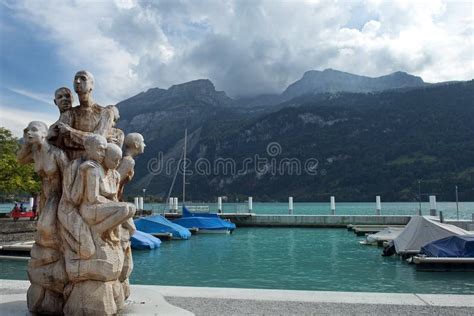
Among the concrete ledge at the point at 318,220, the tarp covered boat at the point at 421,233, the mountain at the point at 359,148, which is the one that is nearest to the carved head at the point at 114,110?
the tarp covered boat at the point at 421,233

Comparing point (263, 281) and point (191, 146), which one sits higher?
point (191, 146)

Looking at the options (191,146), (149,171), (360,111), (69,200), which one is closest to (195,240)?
(69,200)

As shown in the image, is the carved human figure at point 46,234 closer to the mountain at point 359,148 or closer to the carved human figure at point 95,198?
the carved human figure at point 95,198

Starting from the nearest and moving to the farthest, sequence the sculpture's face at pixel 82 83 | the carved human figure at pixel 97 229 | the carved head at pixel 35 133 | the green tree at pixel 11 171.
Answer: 1. the carved human figure at pixel 97 229
2. the carved head at pixel 35 133
3. the sculpture's face at pixel 82 83
4. the green tree at pixel 11 171

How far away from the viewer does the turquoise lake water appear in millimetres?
14180

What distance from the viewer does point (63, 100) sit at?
5.85 m

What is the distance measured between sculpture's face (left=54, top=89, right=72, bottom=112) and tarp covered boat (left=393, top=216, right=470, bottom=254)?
17.0 meters

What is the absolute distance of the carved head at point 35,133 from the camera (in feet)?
17.0

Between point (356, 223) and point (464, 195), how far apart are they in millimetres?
79130

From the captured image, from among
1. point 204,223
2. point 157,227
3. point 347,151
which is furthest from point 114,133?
point 347,151

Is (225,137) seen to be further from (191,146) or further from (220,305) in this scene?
(220,305)

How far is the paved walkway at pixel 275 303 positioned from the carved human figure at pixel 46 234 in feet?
1.77

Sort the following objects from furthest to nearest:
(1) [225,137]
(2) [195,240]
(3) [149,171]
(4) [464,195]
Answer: (1) [225,137] < (3) [149,171] < (4) [464,195] < (2) [195,240]

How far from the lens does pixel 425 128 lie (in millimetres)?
134500
